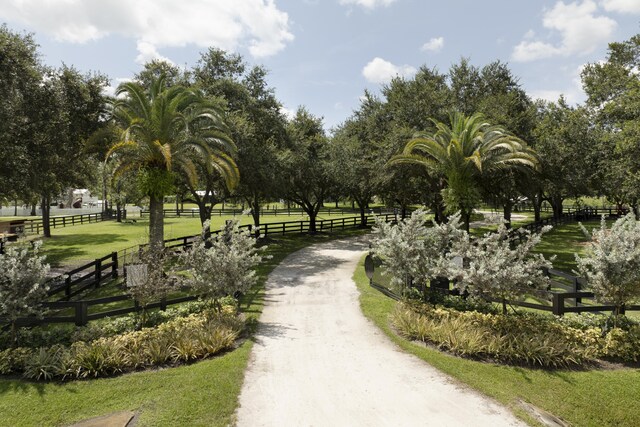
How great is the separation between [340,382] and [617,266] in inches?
307

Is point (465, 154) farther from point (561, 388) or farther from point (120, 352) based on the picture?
point (120, 352)

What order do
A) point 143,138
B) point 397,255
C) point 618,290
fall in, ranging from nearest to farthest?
1. point 618,290
2. point 397,255
3. point 143,138

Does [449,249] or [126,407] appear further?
[449,249]

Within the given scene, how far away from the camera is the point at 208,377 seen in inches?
324

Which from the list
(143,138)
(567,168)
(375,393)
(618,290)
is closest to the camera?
(375,393)

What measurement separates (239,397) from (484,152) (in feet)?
51.8

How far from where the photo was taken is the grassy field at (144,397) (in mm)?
6867

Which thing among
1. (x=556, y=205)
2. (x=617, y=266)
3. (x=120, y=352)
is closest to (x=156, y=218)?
(x=120, y=352)

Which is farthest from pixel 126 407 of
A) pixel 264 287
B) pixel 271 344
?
pixel 264 287

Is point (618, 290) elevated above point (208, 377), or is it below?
above

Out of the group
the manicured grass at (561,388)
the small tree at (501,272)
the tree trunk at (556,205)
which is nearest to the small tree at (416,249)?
the small tree at (501,272)

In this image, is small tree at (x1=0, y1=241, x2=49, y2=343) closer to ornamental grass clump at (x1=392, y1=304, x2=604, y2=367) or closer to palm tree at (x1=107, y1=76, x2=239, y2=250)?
palm tree at (x1=107, y1=76, x2=239, y2=250)

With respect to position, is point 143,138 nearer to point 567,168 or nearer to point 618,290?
point 618,290

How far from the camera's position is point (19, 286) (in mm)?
9227
